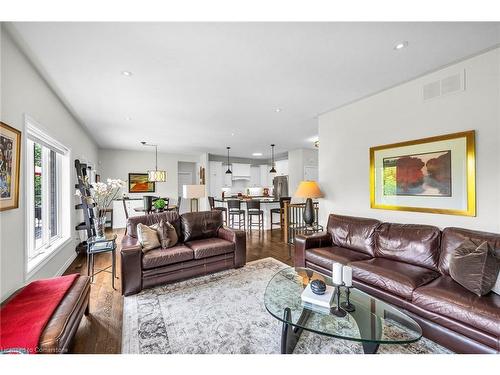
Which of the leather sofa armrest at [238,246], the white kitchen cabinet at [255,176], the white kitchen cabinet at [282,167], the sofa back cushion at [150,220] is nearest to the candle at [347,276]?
the leather sofa armrest at [238,246]

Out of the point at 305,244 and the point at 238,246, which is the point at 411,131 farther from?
the point at 238,246

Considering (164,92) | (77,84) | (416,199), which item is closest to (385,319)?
(416,199)

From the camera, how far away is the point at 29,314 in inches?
56.4

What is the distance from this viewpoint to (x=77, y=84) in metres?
2.73

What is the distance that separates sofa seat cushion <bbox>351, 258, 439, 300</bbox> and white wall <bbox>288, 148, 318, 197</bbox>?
509 centimetres

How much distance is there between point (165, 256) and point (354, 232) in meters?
2.58

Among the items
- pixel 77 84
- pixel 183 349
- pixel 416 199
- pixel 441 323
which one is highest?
pixel 77 84

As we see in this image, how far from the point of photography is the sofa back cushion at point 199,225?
11.5 feet

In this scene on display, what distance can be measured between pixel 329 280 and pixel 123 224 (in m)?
6.97

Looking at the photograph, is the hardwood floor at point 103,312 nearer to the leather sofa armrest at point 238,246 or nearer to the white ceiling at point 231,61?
the leather sofa armrest at point 238,246

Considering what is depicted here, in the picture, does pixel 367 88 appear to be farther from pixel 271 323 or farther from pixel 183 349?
pixel 183 349

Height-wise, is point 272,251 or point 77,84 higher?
point 77,84

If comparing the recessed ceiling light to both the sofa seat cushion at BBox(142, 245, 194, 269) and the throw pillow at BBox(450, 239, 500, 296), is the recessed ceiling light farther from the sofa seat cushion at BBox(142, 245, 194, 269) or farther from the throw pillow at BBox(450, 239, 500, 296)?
the sofa seat cushion at BBox(142, 245, 194, 269)

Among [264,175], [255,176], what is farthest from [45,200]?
[264,175]
